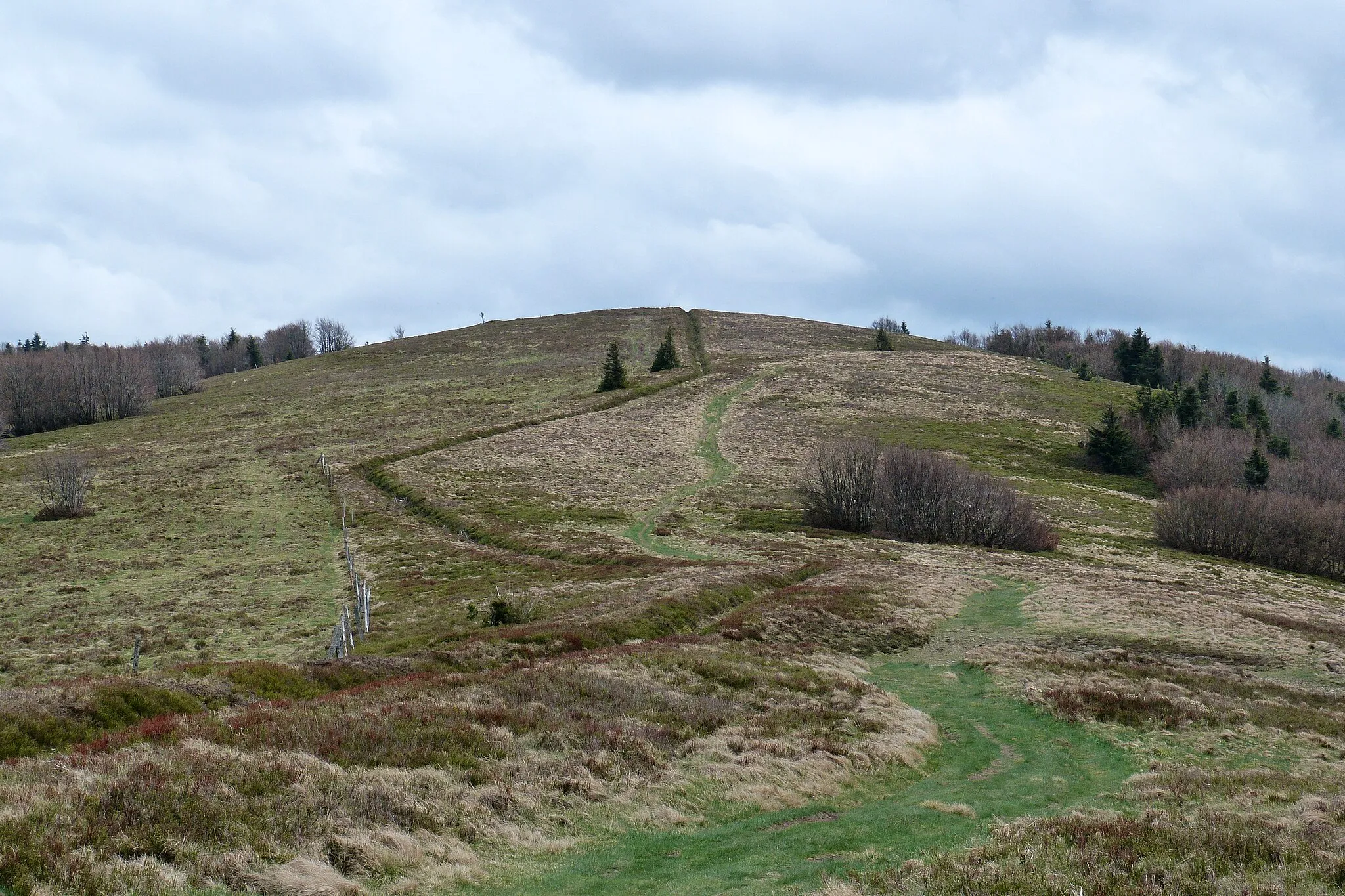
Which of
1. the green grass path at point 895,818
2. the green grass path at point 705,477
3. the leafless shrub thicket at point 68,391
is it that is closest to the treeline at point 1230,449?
the green grass path at point 705,477

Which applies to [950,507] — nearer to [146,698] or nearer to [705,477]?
[705,477]

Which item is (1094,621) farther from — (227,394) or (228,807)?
(227,394)

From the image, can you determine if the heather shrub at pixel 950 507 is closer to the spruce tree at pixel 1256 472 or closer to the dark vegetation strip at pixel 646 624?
the dark vegetation strip at pixel 646 624

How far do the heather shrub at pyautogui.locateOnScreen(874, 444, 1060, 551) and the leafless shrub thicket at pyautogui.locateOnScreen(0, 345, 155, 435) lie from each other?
122 metres

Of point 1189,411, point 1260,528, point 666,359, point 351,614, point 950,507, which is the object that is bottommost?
point 351,614

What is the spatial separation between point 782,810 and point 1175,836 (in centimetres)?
688

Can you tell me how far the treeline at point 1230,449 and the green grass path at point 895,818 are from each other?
5859 cm

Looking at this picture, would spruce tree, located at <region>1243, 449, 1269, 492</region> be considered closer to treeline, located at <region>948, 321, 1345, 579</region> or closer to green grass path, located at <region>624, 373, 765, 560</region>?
treeline, located at <region>948, 321, 1345, 579</region>

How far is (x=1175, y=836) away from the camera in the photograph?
1208 centimetres

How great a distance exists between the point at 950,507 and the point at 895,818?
58219mm

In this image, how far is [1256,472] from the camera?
309 ft

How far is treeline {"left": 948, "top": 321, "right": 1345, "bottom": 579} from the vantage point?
7075cm

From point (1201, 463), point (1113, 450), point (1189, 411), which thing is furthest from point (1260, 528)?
point (1189, 411)

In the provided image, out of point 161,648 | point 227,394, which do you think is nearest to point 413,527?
point 161,648
